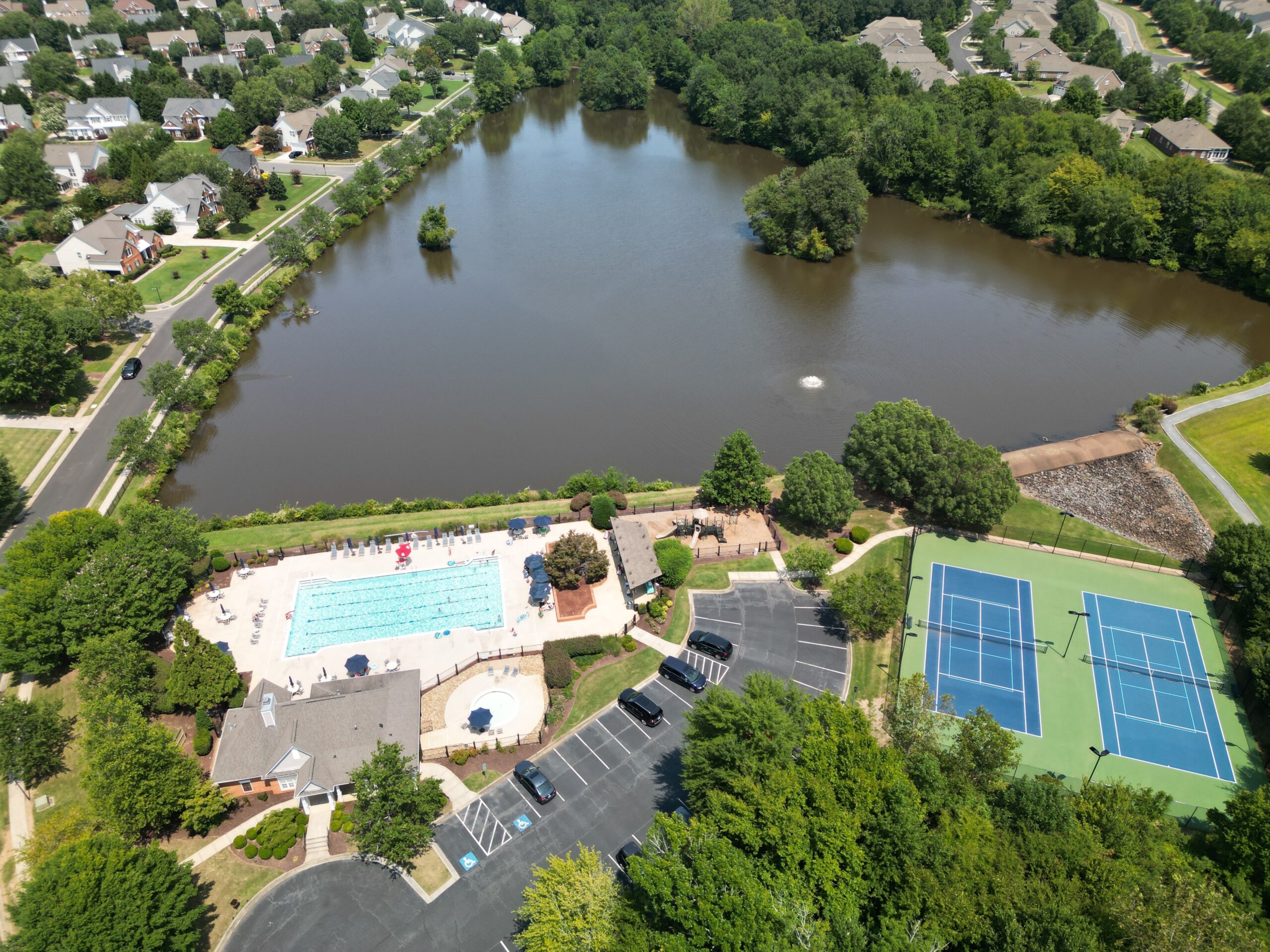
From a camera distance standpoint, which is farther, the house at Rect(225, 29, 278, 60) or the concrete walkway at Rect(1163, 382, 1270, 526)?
the house at Rect(225, 29, 278, 60)

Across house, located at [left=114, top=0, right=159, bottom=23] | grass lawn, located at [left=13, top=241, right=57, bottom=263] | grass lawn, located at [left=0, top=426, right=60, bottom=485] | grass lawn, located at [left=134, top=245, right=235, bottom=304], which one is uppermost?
house, located at [left=114, top=0, right=159, bottom=23]

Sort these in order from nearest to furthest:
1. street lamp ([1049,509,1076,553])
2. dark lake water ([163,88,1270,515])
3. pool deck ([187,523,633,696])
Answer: pool deck ([187,523,633,696]), street lamp ([1049,509,1076,553]), dark lake water ([163,88,1270,515])

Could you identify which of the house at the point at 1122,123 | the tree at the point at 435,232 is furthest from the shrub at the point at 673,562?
→ the house at the point at 1122,123

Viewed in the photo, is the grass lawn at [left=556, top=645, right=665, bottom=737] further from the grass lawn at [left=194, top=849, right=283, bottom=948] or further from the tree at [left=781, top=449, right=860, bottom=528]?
the grass lawn at [left=194, top=849, right=283, bottom=948]

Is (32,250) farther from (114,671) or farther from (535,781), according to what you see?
(535,781)

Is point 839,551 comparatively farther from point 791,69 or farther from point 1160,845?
point 791,69

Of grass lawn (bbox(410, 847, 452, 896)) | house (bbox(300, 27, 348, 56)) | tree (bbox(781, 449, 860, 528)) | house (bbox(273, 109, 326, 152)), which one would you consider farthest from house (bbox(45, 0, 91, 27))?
grass lawn (bbox(410, 847, 452, 896))
